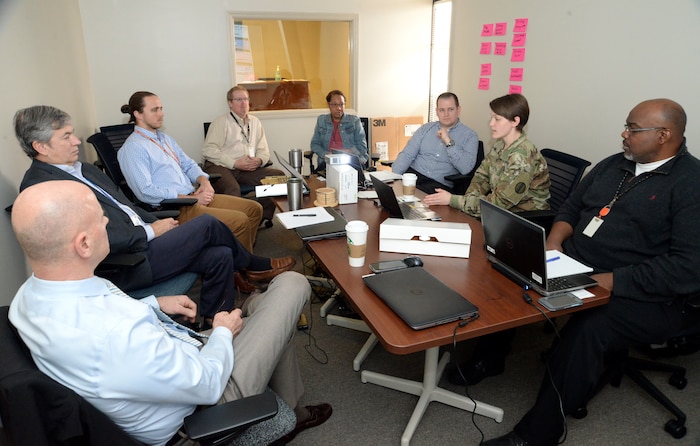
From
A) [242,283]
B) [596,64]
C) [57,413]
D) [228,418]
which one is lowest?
[242,283]

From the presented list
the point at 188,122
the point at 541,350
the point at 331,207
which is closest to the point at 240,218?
the point at 331,207

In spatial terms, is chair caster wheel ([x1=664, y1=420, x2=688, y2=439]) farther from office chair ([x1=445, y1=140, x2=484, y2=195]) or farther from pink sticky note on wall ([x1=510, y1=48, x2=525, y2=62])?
pink sticky note on wall ([x1=510, y1=48, x2=525, y2=62])

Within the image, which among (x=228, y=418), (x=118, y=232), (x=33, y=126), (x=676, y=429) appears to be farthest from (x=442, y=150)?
(x=228, y=418)

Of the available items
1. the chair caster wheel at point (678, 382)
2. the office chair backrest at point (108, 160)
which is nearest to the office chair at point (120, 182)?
the office chair backrest at point (108, 160)

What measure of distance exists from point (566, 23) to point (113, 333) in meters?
3.74

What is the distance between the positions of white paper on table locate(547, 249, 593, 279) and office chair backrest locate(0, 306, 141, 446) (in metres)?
1.45

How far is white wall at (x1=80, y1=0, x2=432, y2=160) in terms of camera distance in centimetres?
443

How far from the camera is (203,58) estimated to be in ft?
15.6

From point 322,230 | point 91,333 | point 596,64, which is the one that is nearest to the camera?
point 91,333

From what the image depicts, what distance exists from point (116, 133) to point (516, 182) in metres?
3.29

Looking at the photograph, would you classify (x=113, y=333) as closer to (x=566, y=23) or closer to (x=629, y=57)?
(x=629, y=57)

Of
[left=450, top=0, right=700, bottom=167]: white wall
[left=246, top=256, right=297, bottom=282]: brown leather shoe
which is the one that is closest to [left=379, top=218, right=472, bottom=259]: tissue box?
[left=246, top=256, right=297, bottom=282]: brown leather shoe

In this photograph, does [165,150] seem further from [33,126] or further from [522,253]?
[522,253]

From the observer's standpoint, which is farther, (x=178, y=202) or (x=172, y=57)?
(x=172, y=57)
